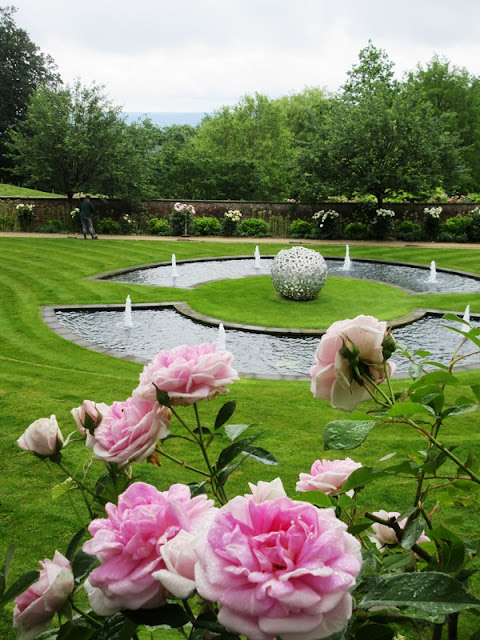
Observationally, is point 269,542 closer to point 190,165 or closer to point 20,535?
point 20,535

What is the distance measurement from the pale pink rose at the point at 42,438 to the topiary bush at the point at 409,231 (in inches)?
974

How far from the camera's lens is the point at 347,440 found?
1.34m

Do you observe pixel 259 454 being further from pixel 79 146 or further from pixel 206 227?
pixel 79 146

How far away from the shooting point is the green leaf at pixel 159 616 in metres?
1.00

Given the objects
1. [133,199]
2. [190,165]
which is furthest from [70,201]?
[190,165]

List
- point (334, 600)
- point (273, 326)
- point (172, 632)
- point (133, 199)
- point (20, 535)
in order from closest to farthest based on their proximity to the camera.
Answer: point (334, 600) → point (172, 632) → point (20, 535) → point (273, 326) → point (133, 199)

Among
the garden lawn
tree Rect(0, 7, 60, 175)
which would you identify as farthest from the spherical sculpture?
tree Rect(0, 7, 60, 175)

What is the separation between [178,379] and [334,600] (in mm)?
698

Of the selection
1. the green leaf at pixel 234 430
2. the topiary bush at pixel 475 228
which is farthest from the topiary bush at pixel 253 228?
the green leaf at pixel 234 430

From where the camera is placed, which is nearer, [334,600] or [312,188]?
[334,600]

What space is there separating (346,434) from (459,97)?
47.0 meters

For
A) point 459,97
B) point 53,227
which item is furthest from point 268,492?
point 459,97

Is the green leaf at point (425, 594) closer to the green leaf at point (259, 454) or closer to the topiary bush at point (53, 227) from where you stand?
the green leaf at point (259, 454)

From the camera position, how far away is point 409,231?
25.1m
